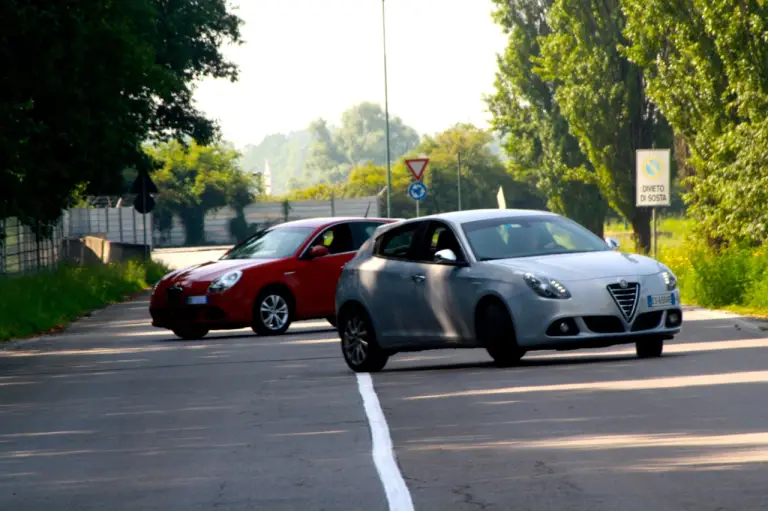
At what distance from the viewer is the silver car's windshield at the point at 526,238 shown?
1705cm

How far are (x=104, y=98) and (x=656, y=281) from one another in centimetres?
948

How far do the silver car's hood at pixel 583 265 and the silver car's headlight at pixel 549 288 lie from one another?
2.4 inches

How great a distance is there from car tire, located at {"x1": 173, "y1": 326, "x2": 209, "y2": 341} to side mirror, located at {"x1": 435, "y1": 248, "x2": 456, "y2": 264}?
894 cm

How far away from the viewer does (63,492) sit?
32.2 ft

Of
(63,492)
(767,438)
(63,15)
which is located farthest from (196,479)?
(63,15)

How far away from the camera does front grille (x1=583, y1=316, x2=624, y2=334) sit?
16.1 metres

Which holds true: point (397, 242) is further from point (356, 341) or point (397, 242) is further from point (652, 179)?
point (652, 179)

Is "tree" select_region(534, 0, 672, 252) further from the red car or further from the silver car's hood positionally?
the silver car's hood

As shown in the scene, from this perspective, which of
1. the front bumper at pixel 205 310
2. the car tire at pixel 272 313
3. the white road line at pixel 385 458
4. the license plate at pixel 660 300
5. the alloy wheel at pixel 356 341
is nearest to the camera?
the white road line at pixel 385 458

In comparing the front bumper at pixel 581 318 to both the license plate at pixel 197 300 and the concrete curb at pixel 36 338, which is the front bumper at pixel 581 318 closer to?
the license plate at pixel 197 300

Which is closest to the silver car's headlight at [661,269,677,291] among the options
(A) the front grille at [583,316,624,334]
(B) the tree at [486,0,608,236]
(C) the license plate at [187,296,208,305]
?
(A) the front grille at [583,316,624,334]

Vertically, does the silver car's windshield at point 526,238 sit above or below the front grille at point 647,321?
above

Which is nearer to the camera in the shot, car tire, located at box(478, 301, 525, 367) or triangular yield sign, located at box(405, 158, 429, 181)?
car tire, located at box(478, 301, 525, 367)

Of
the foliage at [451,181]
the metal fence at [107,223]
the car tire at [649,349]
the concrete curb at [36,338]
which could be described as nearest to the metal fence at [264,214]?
the foliage at [451,181]
